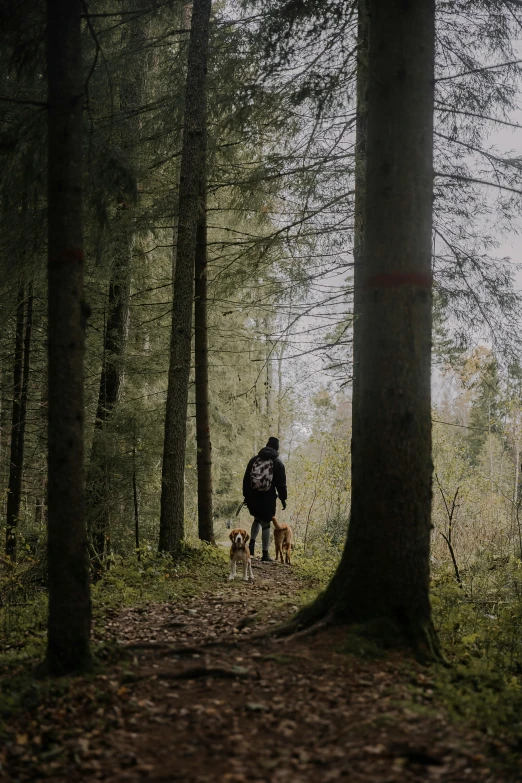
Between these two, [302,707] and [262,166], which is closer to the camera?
[302,707]

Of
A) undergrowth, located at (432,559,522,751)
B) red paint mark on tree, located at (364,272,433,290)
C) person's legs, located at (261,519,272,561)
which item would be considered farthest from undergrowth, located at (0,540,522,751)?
red paint mark on tree, located at (364,272,433,290)

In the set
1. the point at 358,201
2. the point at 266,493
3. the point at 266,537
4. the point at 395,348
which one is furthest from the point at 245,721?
the point at 358,201

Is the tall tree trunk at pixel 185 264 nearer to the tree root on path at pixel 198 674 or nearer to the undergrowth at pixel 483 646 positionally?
the undergrowth at pixel 483 646

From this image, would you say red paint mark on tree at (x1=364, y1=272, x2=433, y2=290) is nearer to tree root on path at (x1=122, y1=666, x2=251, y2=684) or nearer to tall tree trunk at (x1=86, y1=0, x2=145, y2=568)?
tree root on path at (x1=122, y1=666, x2=251, y2=684)

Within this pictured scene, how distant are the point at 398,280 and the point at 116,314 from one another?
810 cm

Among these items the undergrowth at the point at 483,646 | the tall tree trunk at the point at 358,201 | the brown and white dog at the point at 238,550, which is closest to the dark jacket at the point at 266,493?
the tall tree trunk at the point at 358,201

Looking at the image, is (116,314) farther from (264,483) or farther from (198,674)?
(198,674)

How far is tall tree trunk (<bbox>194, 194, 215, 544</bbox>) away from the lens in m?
11.5

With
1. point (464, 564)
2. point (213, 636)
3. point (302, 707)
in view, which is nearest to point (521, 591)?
point (464, 564)

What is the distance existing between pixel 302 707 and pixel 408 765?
863 mm

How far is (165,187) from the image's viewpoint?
37.9ft

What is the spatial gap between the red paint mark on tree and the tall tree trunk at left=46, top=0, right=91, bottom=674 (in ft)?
7.51

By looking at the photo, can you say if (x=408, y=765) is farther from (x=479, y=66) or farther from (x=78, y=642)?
(x=479, y=66)

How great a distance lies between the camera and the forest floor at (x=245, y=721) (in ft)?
11.0
